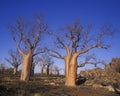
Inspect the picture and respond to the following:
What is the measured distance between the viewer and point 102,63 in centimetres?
2422

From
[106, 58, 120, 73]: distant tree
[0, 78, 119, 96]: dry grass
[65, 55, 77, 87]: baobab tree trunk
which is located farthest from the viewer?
[106, 58, 120, 73]: distant tree

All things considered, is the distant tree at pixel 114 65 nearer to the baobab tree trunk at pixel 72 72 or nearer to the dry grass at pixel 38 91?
the baobab tree trunk at pixel 72 72

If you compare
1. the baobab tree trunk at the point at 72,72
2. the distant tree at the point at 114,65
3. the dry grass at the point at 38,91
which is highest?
the distant tree at the point at 114,65

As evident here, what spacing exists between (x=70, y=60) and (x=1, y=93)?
39.6ft

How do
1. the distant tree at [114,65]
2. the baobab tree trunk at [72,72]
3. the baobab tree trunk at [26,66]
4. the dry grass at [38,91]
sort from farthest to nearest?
the distant tree at [114,65] → the baobab tree trunk at [26,66] → the baobab tree trunk at [72,72] → the dry grass at [38,91]

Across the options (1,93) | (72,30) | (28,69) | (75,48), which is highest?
(72,30)

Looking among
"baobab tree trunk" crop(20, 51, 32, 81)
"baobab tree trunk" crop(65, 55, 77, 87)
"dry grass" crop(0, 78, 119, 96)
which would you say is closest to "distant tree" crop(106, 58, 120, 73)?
"baobab tree trunk" crop(20, 51, 32, 81)

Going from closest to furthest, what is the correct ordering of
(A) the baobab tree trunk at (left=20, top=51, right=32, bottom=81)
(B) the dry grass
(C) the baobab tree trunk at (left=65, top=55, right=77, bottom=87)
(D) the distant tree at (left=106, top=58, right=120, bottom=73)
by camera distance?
(B) the dry grass, (C) the baobab tree trunk at (left=65, top=55, right=77, bottom=87), (A) the baobab tree trunk at (left=20, top=51, right=32, bottom=81), (D) the distant tree at (left=106, top=58, right=120, bottom=73)

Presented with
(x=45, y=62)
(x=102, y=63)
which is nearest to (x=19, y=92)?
(x=102, y=63)

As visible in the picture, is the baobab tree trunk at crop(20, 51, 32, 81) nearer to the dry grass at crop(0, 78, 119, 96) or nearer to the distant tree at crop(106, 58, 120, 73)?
the dry grass at crop(0, 78, 119, 96)

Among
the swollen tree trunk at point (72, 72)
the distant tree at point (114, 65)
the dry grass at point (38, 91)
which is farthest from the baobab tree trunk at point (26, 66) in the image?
the distant tree at point (114, 65)

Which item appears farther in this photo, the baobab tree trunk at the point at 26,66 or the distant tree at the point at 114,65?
the distant tree at the point at 114,65

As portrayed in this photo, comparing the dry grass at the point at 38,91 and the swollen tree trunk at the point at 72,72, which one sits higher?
the swollen tree trunk at the point at 72,72

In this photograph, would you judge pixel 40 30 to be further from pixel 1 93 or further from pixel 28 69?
pixel 1 93
